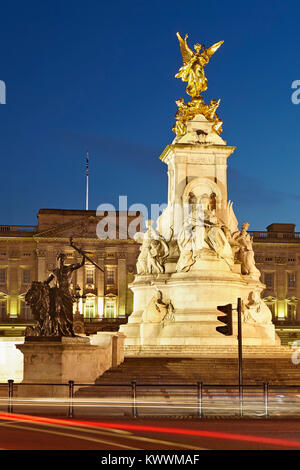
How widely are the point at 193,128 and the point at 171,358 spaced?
41.0 feet

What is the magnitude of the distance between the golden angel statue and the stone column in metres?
61.4

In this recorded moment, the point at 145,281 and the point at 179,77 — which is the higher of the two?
the point at 179,77

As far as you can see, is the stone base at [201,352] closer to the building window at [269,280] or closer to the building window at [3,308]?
the building window at [3,308]

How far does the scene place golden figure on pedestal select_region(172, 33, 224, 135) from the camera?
122 ft

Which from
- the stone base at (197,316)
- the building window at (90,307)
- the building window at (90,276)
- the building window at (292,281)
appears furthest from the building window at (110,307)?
the stone base at (197,316)

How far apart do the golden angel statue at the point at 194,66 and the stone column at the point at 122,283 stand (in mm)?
61415

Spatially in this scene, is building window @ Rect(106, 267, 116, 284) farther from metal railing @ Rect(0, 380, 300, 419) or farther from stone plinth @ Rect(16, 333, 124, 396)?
metal railing @ Rect(0, 380, 300, 419)

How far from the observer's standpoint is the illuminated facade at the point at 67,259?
9706cm

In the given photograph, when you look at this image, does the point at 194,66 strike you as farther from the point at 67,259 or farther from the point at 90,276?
the point at 90,276

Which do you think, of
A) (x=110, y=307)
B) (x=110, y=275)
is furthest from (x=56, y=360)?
(x=110, y=275)

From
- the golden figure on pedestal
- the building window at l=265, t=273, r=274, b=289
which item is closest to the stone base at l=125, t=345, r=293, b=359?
the golden figure on pedestal
